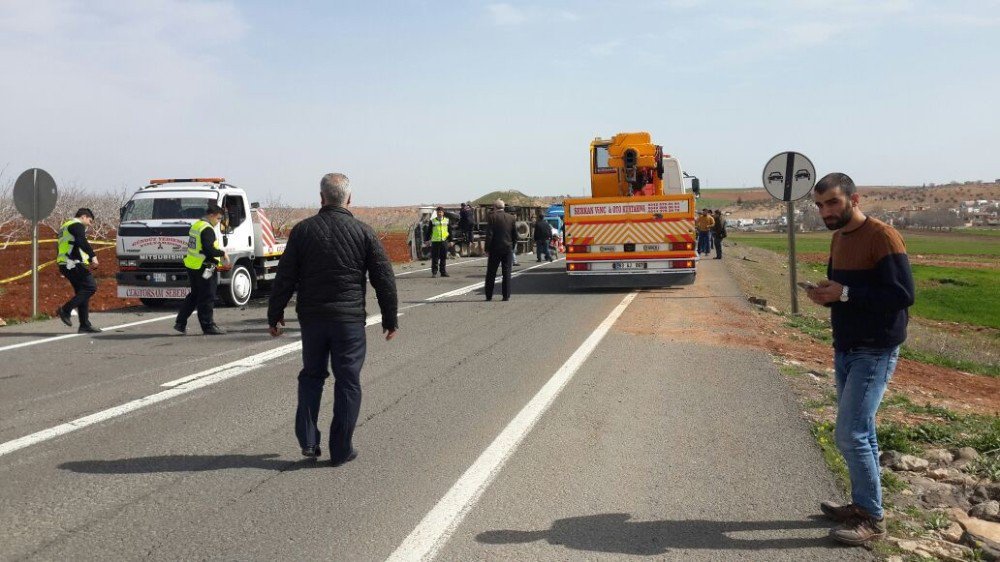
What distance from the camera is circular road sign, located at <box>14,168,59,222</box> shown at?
14938mm

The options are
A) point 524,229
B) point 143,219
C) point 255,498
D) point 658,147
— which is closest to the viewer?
point 255,498

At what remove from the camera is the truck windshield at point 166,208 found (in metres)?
15.9

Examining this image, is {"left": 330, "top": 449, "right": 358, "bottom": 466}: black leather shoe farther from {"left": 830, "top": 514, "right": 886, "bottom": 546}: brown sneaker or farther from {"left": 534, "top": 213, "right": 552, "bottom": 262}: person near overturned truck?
{"left": 534, "top": 213, "right": 552, "bottom": 262}: person near overturned truck

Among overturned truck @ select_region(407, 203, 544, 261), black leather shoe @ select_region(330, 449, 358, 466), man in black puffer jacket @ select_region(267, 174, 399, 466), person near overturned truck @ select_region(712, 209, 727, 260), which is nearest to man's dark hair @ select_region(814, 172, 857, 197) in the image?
man in black puffer jacket @ select_region(267, 174, 399, 466)

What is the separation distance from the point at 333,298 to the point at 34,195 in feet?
38.7

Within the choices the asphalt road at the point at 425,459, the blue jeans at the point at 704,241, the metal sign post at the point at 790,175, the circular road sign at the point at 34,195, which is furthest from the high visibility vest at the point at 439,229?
the asphalt road at the point at 425,459

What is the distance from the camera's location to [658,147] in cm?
2064

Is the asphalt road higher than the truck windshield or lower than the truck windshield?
lower

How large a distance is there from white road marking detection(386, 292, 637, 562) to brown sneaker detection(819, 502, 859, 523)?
6.17 feet

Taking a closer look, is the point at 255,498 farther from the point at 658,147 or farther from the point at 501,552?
the point at 658,147

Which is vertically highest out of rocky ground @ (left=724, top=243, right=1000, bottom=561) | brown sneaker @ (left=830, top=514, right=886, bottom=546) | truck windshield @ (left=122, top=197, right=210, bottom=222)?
truck windshield @ (left=122, top=197, right=210, bottom=222)

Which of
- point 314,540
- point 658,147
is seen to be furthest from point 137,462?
point 658,147

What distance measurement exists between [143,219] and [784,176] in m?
11.2

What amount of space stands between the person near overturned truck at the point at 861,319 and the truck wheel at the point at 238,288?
515 inches
